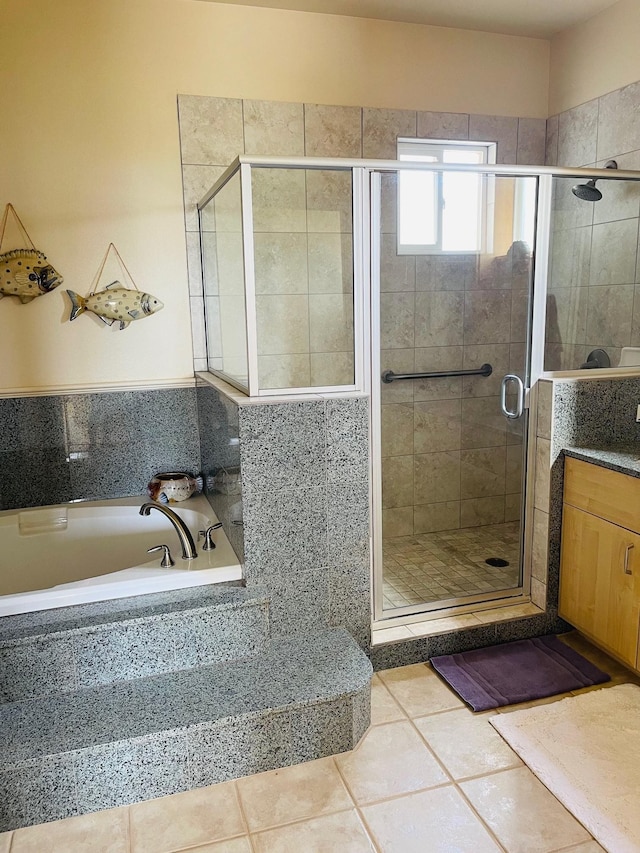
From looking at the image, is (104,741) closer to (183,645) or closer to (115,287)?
(183,645)

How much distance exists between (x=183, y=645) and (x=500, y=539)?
1444 mm

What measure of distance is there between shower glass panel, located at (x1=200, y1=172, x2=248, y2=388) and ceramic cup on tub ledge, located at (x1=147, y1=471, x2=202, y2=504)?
0.54 meters

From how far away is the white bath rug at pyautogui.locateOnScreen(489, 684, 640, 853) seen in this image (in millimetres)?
1691

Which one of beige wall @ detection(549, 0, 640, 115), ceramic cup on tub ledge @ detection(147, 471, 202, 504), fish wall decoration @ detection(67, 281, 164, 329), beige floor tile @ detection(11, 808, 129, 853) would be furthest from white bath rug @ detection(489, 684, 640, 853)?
beige wall @ detection(549, 0, 640, 115)

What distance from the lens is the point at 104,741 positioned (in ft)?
5.74

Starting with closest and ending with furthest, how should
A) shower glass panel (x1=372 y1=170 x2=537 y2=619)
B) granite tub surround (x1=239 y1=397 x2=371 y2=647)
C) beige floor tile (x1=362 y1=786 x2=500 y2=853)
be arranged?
1. beige floor tile (x1=362 y1=786 x2=500 y2=853)
2. granite tub surround (x1=239 y1=397 x2=371 y2=647)
3. shower glass panel (x1=372 y1=170 x2=537 y2=619)

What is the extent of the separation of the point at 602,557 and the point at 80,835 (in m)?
1.87

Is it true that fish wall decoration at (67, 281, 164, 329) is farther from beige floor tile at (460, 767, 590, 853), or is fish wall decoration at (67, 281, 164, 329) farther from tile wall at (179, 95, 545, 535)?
beige floor tile at (460, 767, 590, 853)

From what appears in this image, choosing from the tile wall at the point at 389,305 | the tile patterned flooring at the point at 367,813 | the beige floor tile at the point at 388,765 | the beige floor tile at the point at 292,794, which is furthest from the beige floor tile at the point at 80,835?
the tile wall at the point at 389,305

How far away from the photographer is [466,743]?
2.01 metres

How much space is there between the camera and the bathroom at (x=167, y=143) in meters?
2.65

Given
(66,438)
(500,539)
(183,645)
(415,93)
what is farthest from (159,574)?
(415,93)

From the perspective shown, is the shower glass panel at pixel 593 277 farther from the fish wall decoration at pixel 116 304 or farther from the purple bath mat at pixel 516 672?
the fish wall decoration at pixel 116 304

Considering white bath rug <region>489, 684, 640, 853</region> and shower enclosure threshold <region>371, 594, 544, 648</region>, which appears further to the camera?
shower enclosure threshold <region>371, 594, 544, 648</region>
